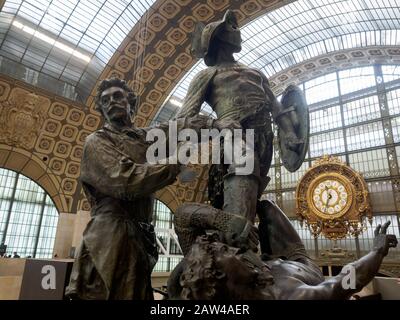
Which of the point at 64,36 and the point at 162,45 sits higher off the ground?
the point at 162,45

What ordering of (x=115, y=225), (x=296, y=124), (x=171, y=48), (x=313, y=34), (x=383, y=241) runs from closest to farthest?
(x=383, y=241), (x=115, y=225), (x=296, y=124), (x=171, y=48), (x=313, y=34)

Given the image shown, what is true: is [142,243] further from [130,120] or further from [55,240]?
[55,240]

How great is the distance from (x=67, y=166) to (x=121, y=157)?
1565cm

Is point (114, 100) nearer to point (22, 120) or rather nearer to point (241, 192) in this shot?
point (241, 192)

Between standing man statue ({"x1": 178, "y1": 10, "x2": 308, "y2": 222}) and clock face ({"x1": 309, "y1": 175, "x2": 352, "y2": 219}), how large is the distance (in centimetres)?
1672

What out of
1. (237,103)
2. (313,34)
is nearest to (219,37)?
(237,103)

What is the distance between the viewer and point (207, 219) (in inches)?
89.7

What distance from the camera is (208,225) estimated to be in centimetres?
228

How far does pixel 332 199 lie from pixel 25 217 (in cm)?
1630

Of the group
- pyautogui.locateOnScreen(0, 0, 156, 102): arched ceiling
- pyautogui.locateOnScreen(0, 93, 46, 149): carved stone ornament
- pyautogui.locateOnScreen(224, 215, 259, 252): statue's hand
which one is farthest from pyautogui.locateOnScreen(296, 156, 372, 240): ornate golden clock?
pyautogui.locateOnScreen(224, 215, 259, 252): statue's hand

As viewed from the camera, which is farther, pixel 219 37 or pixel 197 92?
pixel 219 37

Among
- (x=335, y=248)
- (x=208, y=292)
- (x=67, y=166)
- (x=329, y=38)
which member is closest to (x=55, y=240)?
(x=67, y=166)

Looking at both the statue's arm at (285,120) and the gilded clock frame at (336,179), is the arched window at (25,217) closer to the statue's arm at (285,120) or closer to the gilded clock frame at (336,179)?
the gilded clock frame at (336,179)

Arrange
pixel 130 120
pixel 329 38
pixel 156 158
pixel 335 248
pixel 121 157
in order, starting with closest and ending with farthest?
pixel 121 157 → pixel 156 158 → pixel 130 120 → pixel 335 248 → pixel 329 38
